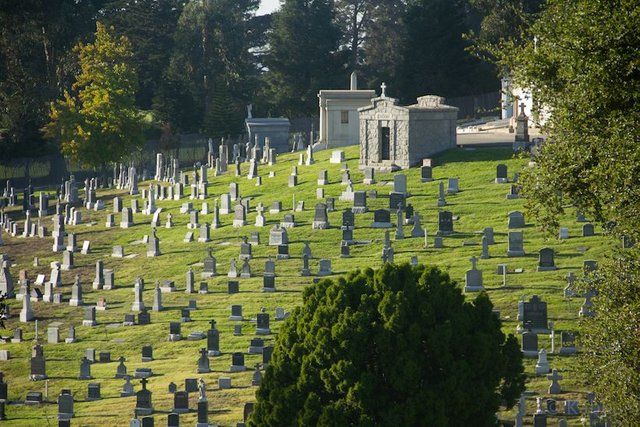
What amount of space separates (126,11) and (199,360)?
219ft

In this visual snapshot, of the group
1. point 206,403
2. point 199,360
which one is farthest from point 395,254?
point 206,403

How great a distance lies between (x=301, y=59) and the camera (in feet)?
317

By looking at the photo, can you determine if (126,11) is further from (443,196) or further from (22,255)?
(443,196)

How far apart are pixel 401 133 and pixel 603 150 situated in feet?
115

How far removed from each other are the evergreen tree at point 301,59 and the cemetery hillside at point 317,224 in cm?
16

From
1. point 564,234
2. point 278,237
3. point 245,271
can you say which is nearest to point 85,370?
point 245,271

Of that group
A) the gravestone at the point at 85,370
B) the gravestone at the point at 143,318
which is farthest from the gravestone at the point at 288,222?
the gravestone at the point at 85,370

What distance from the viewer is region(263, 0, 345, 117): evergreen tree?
9550 centimetres

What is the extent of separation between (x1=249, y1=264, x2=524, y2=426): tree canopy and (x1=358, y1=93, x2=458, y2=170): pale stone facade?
3089 cm

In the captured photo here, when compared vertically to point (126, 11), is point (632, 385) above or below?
below

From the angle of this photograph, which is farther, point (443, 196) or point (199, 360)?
point (443, 196)

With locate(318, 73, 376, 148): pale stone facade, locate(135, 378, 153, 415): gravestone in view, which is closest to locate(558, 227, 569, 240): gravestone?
locate(135, 378, 153, 415): gravestone

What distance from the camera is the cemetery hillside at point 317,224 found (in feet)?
86.0

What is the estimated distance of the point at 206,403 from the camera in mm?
31156
